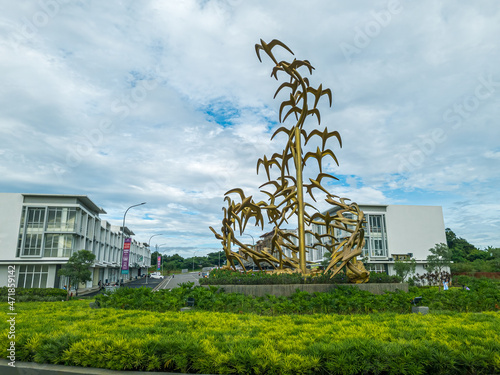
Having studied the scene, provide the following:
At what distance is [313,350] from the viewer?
5.00 metres

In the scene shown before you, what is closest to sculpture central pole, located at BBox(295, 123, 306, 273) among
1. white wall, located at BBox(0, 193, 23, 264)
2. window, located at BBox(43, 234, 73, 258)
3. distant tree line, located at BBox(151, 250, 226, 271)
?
window, located at BBox(43, 234, 73, 258)

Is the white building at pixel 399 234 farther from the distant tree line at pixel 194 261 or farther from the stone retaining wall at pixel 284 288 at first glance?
the distant tree line at pixel 194 261

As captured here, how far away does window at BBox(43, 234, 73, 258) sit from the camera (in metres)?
36.6

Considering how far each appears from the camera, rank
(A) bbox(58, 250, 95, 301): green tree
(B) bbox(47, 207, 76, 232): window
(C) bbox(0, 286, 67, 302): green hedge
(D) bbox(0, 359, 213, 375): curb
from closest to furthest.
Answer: (D) bbox(0, 359, 213, 375): curb < (C) bbox(0, 286, 67, 302): green hedge < (A) bbox(58, 250, 95, 301): green tree < (B) bbox(47, 207, 76, 232): window

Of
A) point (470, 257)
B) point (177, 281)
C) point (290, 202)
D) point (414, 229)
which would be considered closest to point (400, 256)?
point (414, 229)

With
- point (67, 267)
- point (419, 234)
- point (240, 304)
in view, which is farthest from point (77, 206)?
point (419, 234)

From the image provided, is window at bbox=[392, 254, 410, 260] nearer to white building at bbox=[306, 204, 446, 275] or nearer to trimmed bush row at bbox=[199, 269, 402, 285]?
white building at bbox=[306, 204, 446, 275]

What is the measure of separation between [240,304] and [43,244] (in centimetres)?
3264

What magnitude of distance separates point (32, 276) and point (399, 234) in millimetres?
45826

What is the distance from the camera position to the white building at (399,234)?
51562 mm

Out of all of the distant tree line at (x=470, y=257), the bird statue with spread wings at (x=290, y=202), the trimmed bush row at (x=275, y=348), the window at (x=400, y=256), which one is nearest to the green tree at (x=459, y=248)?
the distant tree line at (x=470, y=257)

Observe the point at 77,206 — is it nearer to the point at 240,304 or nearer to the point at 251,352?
the point at 240,304

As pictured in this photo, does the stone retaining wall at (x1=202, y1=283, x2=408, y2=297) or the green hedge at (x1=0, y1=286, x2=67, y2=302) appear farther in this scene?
the green hedge at (x1=0, y1=286, x2=67, y2=302)

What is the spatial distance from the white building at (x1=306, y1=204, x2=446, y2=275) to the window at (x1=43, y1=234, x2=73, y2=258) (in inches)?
1247
